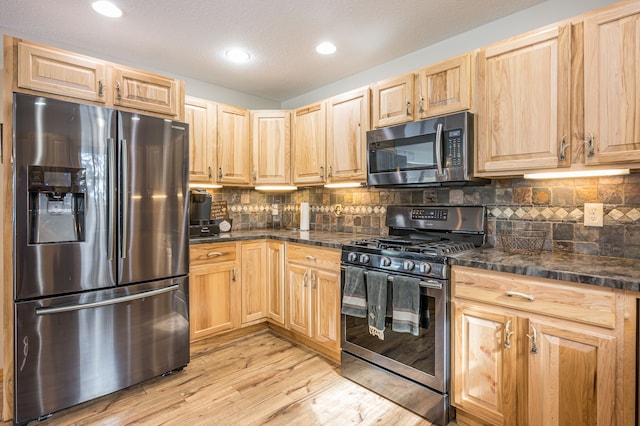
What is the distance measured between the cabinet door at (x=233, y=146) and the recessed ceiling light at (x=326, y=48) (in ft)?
3.39

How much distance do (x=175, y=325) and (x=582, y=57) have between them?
294cm

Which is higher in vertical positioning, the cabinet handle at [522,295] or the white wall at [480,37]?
the white wall at [480,37]

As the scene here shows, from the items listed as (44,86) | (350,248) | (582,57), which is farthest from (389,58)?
Result: (44,86)

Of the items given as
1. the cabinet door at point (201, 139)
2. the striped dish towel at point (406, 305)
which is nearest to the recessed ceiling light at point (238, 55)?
the cabinet door at point (201, 139)

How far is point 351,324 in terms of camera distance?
2.36 metres

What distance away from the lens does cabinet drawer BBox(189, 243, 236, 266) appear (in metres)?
2.71

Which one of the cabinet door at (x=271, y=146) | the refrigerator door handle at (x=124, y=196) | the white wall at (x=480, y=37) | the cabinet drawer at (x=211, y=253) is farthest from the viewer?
the cabinet door at (x=271, y=146)

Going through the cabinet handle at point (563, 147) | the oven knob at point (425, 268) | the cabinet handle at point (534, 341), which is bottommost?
the cabinet handle at point (534, 341)

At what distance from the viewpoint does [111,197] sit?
208 cm

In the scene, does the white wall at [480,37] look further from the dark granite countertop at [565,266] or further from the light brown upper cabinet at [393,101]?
the dark granite countertop at [565,266]

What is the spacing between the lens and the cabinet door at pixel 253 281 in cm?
304

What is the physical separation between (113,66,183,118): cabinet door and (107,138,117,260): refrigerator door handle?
1.14 ft

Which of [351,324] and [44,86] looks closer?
[44,86]

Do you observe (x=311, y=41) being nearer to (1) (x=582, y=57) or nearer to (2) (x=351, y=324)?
(1) (x=582, y=57)
